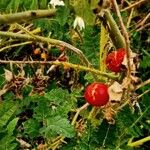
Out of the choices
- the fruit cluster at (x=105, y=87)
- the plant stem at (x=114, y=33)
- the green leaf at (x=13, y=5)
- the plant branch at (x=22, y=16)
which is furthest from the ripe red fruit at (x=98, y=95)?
the green leaf at (x=13, y=5)


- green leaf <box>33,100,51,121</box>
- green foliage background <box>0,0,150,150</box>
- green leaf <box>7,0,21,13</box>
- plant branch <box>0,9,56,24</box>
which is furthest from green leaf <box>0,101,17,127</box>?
plant branch <box>0,9,56,24</box>

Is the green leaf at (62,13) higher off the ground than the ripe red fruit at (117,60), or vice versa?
the green leaf at (62,13)

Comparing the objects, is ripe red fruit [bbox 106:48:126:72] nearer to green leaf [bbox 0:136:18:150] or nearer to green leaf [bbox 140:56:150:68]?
green leaf [bbox 0:136:18:150]

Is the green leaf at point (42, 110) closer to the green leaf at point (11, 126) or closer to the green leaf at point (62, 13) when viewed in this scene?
the green leaf at point (11, 126)

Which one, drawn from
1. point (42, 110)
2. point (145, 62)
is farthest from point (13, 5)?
point (145, 62)

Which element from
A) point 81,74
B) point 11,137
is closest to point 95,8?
point 11,137

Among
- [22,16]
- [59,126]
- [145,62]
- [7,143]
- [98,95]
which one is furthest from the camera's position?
[145,62]

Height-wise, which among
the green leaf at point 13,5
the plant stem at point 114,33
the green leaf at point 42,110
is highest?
the green leaf at point 13,5

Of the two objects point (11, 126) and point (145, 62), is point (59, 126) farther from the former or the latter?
point (145, 62)

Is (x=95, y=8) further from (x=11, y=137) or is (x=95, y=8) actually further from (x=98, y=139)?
(x=11, y=137)
